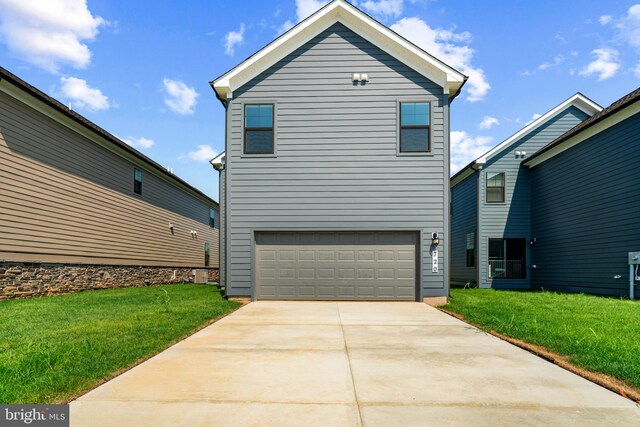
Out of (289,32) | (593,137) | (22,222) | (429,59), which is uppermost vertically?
(289,32)

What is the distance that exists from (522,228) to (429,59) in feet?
34.5

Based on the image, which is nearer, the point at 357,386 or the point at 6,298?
the point at 357,386

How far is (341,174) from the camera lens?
40.5ft

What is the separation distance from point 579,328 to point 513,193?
13.2 m

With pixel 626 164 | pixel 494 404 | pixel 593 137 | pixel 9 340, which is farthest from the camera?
pixel 593 137

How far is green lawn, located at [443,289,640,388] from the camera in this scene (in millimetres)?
5081

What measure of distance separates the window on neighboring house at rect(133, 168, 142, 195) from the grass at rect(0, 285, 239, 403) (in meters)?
8.59

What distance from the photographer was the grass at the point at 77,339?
161 inches

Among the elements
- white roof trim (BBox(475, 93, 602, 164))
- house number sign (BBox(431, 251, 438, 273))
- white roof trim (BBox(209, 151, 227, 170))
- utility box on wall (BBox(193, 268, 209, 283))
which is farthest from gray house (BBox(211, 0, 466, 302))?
utility box on wall (BBox(193, 268, 209, 283))

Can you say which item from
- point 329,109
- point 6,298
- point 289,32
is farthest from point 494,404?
point 6,298

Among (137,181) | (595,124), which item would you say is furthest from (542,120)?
(137,181)

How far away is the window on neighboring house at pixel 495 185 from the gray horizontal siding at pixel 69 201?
51.3 ft

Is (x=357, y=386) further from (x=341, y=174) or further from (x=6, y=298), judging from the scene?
(x=6, y=298)

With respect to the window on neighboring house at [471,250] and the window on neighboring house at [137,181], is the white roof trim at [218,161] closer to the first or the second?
the window on neighboring house at [137,181]
